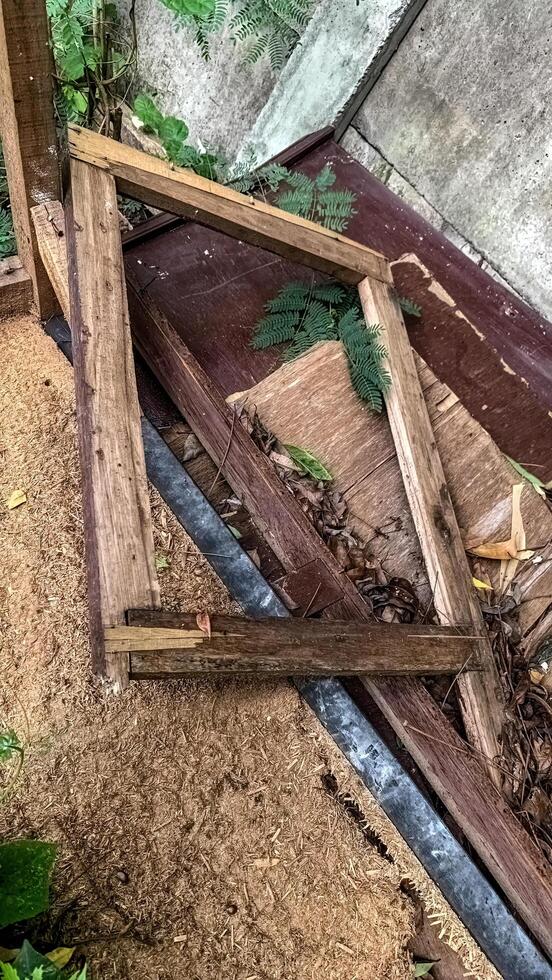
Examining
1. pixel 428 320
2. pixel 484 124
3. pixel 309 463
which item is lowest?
pixel 309 463

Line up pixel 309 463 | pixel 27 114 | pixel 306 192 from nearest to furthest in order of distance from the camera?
pixel 27 114
pixel 309 463
pixel 306 192

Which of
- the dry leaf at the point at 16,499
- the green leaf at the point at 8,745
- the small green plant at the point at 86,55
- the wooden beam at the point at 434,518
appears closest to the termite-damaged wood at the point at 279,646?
the wooden beam at the point at 434,518

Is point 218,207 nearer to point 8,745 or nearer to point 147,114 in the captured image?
point 147,114

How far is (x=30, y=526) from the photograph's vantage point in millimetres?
2434

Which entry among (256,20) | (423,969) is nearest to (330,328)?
(256,20)

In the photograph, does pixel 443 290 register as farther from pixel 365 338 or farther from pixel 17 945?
A: pixel 17 945

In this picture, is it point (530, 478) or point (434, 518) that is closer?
point (434, 518)

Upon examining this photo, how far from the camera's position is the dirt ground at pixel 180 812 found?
6.47 feet

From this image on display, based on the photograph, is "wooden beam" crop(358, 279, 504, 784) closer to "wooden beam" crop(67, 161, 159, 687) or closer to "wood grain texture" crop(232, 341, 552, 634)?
"wood grain texture" crop(232, 341, 552, 634)

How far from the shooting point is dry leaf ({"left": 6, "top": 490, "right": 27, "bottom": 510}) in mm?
2457

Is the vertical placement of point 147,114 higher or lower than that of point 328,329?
lower

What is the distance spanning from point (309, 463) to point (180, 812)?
1.32 meters

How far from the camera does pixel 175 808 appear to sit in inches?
83.4

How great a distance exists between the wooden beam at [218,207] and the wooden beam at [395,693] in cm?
39
